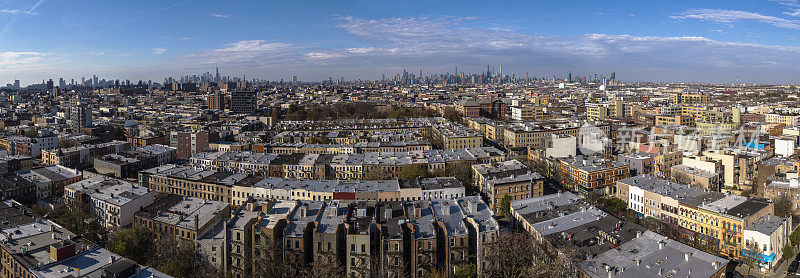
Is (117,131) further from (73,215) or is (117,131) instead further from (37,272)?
(37,272)

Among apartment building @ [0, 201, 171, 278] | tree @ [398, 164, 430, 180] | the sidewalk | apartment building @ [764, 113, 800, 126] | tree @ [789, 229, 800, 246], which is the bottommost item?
the sidewalk

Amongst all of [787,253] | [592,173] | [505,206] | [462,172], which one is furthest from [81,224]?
[787,253]

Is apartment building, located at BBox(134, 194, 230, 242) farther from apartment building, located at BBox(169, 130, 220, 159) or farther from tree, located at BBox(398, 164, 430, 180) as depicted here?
apartment building, located at BBox(169, 130, 220, 159)

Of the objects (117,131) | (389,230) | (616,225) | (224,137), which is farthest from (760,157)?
(117,131)

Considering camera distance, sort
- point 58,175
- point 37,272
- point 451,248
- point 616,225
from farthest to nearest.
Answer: point 58,175 < point 616,225 < point 451,248 < point 37,272

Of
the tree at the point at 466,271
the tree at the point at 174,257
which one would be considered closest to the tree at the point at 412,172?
the tree at the point at 466,271

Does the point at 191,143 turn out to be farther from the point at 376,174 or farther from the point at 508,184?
the point at 508,184

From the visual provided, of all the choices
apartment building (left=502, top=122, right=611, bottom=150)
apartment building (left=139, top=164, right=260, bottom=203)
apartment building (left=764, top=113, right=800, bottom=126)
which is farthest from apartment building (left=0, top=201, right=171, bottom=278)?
apartment building (left=764, top=113, right=800, bottom=126)
